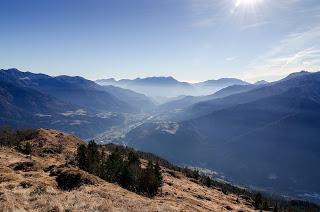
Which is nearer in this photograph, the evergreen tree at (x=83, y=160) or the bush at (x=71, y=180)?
the bush at (x=71, y=180)

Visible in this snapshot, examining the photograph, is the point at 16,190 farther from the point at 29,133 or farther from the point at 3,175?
the point at 29,133

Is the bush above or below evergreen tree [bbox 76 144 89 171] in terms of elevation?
above

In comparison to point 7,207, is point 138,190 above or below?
below

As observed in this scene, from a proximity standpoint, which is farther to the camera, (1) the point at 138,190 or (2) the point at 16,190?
(1) the point at 138,190

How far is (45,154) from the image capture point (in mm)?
140625

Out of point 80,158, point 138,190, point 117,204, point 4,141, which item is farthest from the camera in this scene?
point 4,141

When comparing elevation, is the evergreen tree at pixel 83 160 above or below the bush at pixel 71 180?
below

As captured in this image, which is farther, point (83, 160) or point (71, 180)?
point (83, 160)

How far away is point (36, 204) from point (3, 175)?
2592cm

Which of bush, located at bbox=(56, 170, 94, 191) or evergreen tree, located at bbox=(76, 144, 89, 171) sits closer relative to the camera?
bush, located at bbox=(56, 170, 94, 191)

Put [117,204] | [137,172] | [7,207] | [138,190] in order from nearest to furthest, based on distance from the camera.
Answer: [7,207], [117,204], [138,190], [137,172]

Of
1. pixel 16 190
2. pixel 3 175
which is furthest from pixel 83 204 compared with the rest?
pixel 3 175

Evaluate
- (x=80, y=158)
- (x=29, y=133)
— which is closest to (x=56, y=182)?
(x=80, y=158)

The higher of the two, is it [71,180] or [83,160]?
[71,180]
